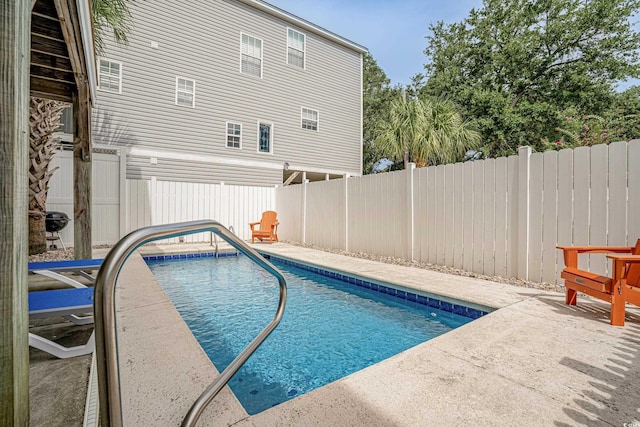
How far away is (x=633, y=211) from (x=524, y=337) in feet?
7.47

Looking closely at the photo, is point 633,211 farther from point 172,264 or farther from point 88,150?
point 172,264

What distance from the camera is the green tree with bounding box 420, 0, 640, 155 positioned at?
542 inches

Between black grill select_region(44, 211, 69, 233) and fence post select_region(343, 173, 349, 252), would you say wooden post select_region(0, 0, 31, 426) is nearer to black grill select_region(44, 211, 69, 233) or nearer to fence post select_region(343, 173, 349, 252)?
fence post select_region(343, 173, 349, 252)

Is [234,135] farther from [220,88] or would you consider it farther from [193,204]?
[193,204]

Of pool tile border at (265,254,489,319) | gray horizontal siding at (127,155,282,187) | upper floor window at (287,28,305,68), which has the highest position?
upper floor window at (287,28,305,68)

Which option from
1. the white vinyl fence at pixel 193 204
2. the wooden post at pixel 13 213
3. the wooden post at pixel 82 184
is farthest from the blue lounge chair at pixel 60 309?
the white vinyl fence at pixel 193 204

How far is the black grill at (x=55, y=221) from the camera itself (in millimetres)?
6311

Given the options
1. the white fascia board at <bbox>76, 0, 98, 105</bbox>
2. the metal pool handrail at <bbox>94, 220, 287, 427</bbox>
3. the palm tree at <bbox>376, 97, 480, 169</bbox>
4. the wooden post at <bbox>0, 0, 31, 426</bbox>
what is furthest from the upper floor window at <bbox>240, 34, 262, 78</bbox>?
the metal pool handrail at <bbox>94, 220, 287, 427</bbox>

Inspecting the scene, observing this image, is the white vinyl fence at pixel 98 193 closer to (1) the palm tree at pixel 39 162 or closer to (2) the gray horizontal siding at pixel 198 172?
(1) the palm tree at pixel 39 162

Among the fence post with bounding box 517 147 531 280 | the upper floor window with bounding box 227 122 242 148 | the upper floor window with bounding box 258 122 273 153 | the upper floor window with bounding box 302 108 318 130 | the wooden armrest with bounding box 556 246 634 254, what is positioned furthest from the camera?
the upper floor window with bounding box 302 108 318 130

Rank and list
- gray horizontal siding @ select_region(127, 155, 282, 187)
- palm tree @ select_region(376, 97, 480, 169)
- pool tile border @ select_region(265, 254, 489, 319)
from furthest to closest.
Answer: palm tree @ select_region(376, 97, 480, 169), gray horizontal siding @ select_region(127, 155, 282, 187), pool tile border @ select_region(265, 254, 489, 319)

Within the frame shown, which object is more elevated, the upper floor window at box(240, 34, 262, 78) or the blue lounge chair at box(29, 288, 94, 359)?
the upper floor window at box(240, 34, 262, 78)

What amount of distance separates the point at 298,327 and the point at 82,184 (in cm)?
371

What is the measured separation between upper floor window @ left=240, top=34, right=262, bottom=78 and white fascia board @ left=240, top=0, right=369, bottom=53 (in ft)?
3.53
